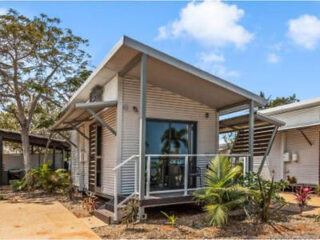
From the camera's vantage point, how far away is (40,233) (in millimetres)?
6156

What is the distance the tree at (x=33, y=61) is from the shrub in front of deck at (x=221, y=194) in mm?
10146

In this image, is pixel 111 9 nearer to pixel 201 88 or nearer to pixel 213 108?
pixel 201 88

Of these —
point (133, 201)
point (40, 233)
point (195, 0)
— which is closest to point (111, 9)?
point (195, 0)

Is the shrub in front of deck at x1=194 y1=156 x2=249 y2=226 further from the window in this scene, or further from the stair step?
the window

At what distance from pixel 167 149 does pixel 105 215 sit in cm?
274

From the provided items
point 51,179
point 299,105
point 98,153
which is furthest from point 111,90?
point 299,105

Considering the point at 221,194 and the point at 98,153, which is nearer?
the point at 221,194

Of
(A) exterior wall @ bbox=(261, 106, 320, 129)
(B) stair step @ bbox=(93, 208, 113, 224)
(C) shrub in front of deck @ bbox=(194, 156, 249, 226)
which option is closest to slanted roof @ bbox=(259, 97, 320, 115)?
(A) exterior wall @ bbox=(261, 106, 320, 129)

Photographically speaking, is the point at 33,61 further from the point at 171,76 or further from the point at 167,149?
the point at 171,76

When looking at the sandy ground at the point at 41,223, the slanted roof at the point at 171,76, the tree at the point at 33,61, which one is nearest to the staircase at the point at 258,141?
the slanted roof at the point at 171,76

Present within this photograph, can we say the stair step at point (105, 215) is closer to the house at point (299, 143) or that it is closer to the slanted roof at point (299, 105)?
the house at point (299, 143)

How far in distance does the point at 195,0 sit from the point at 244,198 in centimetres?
546

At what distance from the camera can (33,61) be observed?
589 inches

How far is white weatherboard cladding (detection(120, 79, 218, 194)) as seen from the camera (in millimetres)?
8430
